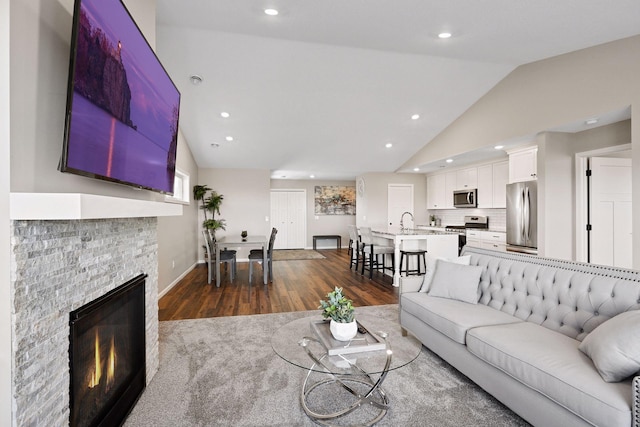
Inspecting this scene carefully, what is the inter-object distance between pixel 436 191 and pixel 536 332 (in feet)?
21.4

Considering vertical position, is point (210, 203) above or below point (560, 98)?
below

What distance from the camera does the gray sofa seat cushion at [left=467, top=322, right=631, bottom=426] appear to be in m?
1.36

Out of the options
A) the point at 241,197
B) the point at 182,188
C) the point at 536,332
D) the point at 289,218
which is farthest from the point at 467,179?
the point at 182,188

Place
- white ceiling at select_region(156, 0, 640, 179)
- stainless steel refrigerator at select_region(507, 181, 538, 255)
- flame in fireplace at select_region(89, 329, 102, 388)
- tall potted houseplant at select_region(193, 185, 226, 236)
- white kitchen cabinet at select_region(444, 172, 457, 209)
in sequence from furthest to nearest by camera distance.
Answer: white kitchen cabinet at select_region(444, 172, 457, 209), tall potted houseplant at select_region(193, 185, 226, 236), stainless steel refrigerator at select_region(507, 181, 538, 255), white ceiling at select_region(156, 0, 640, 179), flame in fireplace at select_region(89, 329, 102, 388)

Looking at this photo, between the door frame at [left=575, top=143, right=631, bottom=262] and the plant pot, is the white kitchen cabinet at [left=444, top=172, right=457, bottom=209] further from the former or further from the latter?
the plant pot

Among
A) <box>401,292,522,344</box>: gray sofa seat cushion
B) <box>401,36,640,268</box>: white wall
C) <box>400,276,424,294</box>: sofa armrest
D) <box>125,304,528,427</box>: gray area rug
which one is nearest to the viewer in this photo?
<box>125,304,528,427</box>: gray area rug

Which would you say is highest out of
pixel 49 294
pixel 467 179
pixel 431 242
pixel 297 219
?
pixel 467 179

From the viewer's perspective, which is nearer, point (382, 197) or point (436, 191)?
point (436, 191)

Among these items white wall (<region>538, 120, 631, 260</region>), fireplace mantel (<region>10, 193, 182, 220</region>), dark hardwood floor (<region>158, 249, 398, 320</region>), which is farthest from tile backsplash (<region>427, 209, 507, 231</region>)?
fireplace mantel (<region>10, 193, 182, 220</region>)

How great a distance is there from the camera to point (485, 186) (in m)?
6.54

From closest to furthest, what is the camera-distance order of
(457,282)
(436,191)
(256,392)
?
(256,392) < (457,282) < (436,191)

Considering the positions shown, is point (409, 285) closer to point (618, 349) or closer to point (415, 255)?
point (618, 349)

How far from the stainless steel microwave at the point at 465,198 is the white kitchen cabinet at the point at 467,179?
0.12 meters

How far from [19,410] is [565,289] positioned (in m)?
2.98
